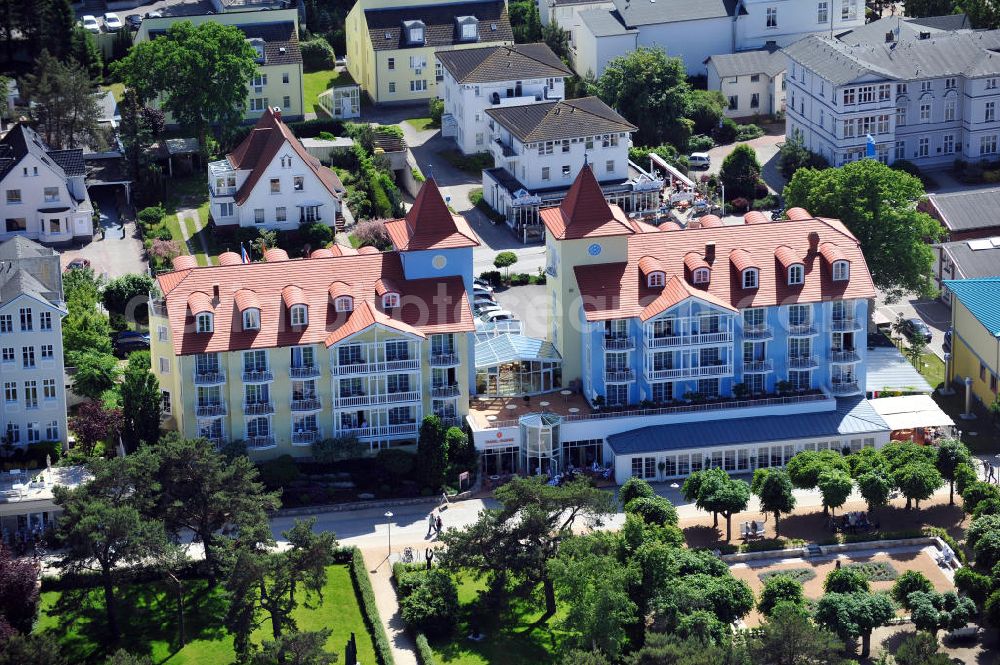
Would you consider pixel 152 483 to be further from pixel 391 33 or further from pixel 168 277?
pixel 391 33

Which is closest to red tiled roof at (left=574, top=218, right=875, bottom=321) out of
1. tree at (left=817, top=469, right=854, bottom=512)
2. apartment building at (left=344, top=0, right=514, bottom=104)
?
tree at (left=817, top=469, right=854, bottom=512)

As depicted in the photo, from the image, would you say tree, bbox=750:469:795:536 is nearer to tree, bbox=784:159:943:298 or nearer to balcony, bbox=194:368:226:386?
tree, bbox=784:159:943:298

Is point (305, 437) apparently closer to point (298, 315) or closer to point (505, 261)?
point (298, 315)

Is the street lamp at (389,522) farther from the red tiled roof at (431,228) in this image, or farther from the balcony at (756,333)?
the balcony at (756,333)

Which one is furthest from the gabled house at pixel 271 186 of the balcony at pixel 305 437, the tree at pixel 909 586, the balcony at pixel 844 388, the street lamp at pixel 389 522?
the tree at pixel 909 586

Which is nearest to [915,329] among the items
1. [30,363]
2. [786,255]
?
[786,255]

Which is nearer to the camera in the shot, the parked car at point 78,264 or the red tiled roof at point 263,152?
the parked car at point 78,264
